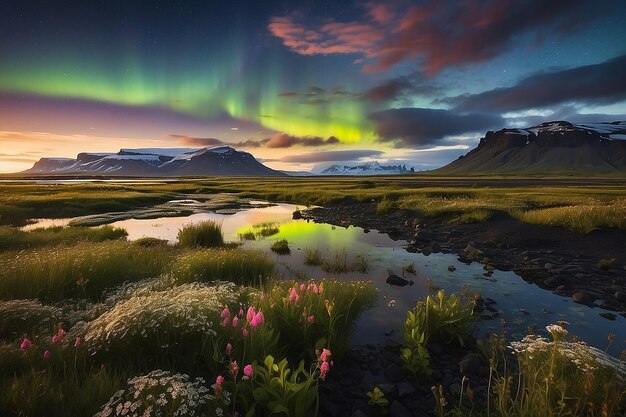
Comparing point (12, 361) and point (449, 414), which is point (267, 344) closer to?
point (449, 414)

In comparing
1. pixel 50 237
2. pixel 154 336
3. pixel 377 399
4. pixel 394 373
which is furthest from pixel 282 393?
pixel 50 237

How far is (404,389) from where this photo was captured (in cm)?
562

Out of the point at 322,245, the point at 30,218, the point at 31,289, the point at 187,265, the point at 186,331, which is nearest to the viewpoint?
the point at 186,331

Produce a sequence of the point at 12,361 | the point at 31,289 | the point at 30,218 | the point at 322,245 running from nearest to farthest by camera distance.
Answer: the point at 12,361 < the point at 31,289 < the point at 322,245 < the point at 30,218

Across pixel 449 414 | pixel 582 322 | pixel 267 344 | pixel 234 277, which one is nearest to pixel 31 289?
pixel 234 277

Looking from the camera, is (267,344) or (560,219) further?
(560,219)

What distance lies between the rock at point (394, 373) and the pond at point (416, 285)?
1.22 m

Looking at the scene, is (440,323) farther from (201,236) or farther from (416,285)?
(201,236)

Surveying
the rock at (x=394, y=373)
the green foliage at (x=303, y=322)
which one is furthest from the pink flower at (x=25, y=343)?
the rock at (x=394, y=373)

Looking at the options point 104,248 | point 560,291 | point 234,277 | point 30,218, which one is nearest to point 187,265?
point 234,277

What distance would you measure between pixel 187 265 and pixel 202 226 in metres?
8.11

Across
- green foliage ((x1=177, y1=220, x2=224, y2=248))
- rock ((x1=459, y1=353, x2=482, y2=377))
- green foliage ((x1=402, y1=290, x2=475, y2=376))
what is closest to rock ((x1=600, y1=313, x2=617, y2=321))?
green foliage ((x1=402, y1=290, x2=475, y2=376))

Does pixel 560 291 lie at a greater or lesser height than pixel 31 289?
lesser

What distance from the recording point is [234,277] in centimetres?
1117
